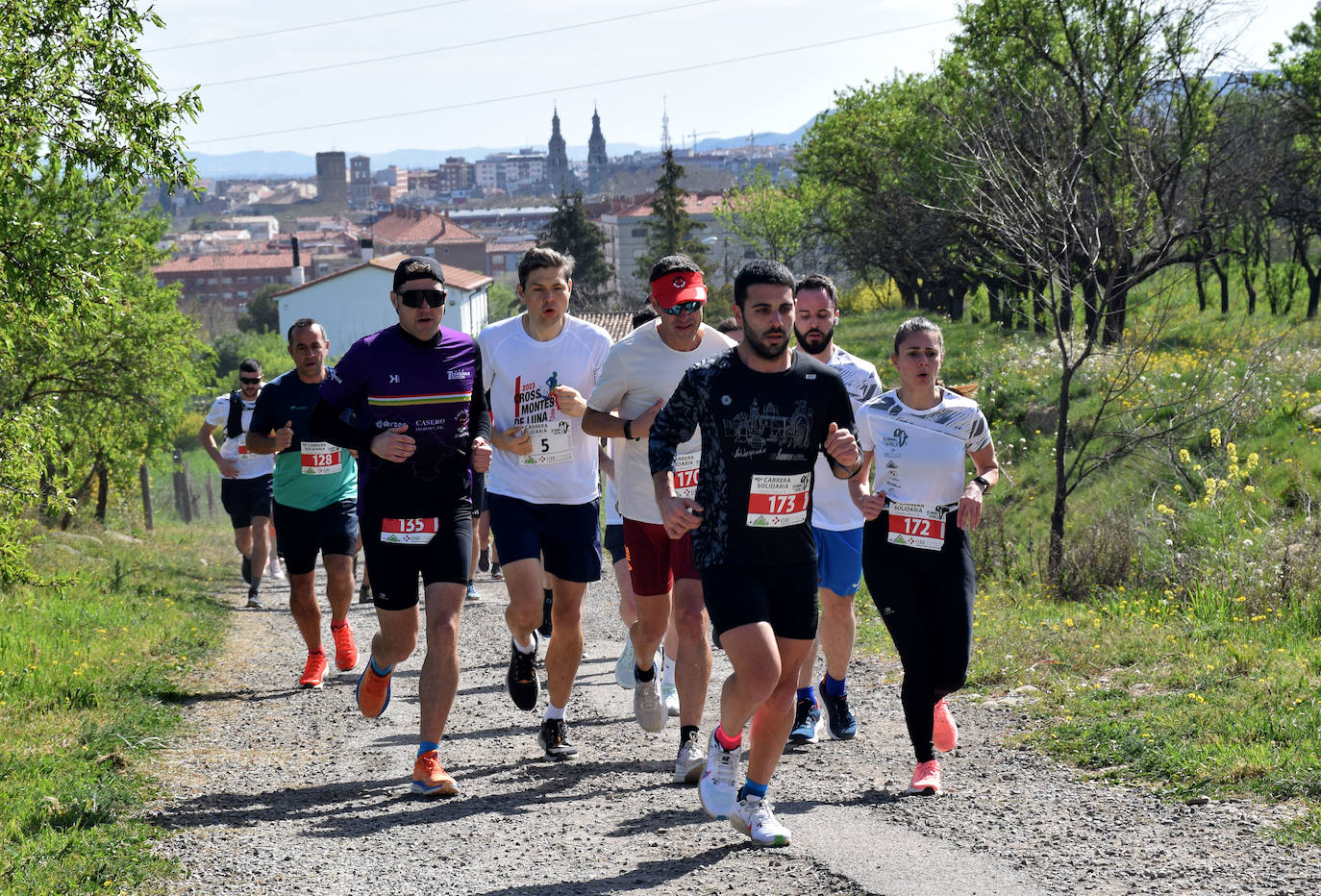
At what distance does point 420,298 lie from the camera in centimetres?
624

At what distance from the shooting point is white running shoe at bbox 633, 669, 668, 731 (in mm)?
6867

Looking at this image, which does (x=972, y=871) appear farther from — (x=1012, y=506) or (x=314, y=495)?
(x=1012, y=506)

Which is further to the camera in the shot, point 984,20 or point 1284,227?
point 1284,227

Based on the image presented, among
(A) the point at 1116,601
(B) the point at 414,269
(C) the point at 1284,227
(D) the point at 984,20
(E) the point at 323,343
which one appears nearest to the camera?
(B) the point at 414,269

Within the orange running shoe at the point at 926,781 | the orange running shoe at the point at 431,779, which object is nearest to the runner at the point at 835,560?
the orange running shoe at the point at 926,781

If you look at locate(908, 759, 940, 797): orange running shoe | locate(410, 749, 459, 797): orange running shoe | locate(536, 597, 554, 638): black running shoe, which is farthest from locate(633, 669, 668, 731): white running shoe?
locate(536, 597, 554, 638): black running shoe

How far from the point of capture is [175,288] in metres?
24.2

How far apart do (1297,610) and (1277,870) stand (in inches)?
184

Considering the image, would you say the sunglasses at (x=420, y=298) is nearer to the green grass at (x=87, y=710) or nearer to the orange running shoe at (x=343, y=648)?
the green grass at (x=87, y=710)

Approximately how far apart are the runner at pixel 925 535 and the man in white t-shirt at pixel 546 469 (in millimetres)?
1453

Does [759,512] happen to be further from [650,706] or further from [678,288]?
[650,706]

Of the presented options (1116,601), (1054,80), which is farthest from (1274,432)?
(1116,601)

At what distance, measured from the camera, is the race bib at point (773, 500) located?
202 inches

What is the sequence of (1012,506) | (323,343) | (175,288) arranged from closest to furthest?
(323,343) → (1012,506) → (175,288)
